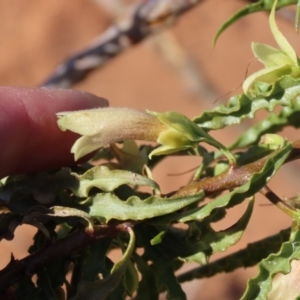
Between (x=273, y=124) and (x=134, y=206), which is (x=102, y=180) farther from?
(x=273, y=124)

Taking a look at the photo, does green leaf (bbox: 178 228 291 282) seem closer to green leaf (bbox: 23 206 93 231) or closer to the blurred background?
green leaf (bbox: 23 206 93 231)

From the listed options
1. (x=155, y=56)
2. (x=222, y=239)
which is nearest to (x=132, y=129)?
(x=222, y=239)

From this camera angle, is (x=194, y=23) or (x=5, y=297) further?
(x=194, y=23)

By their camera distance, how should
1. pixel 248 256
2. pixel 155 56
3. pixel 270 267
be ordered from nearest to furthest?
1. pixel 270 267
2. pixel 248 256
3. pixel 155 56

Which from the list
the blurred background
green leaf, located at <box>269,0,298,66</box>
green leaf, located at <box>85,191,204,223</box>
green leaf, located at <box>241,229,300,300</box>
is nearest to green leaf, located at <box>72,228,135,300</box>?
green leaf, located at <box>85,191,204,223</box>

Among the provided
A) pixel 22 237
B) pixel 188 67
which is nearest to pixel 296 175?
pixel 188 67

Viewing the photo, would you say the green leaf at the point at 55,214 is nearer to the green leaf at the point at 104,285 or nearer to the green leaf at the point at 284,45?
the green leaf at the point at 104,285

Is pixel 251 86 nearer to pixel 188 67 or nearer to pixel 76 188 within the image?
pixel 76 188
